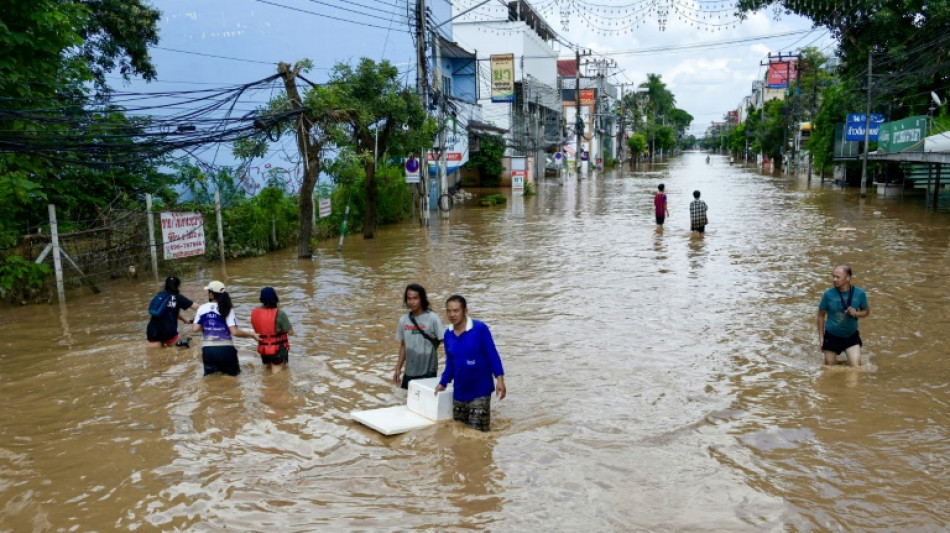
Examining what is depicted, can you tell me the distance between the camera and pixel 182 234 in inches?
698

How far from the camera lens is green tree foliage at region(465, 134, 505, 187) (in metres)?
51.5

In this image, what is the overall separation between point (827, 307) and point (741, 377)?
1321 millimetres

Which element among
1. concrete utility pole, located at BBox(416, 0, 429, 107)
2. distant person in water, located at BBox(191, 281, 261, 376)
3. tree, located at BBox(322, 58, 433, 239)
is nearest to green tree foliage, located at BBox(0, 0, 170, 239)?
distant person in water, located at BBox(191, 281, 261, 376)

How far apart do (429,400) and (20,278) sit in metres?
10.2

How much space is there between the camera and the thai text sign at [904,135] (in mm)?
27734

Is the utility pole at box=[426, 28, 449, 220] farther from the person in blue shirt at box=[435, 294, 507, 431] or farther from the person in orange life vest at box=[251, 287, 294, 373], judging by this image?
the person in blue shirt at box=[435, 294, 507, 431]

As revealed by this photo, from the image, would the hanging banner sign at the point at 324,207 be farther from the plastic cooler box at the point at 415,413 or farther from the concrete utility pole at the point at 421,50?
the plastic cooler box at the point at 415,413

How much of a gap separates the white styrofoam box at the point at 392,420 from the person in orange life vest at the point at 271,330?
5.58ft

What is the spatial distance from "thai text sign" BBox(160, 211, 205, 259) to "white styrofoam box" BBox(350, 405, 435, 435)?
36.5ft

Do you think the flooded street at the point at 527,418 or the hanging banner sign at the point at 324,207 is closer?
the flooded street at the point at 527,418

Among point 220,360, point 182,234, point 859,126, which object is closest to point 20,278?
point 182,234

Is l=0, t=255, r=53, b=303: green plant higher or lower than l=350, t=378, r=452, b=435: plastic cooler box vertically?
higher

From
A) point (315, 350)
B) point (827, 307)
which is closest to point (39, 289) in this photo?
point (315, 350)

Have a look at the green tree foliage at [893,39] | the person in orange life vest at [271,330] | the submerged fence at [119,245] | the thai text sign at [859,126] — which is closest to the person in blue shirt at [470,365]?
the person in orange life vest at [271,330]
